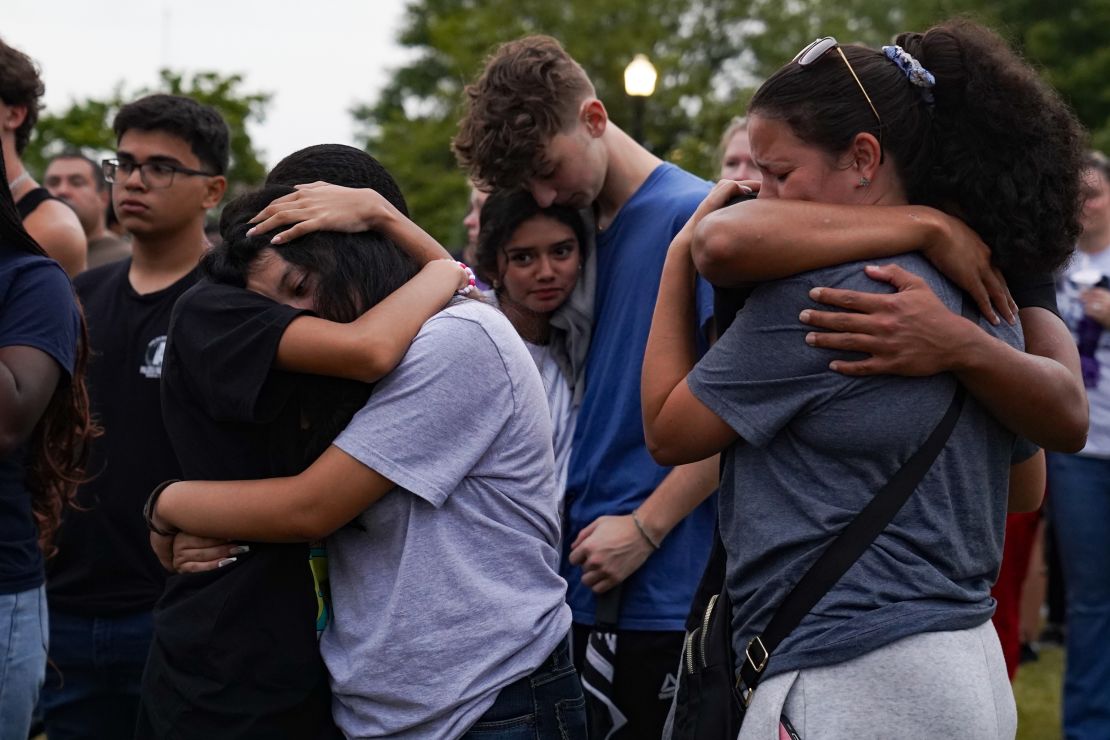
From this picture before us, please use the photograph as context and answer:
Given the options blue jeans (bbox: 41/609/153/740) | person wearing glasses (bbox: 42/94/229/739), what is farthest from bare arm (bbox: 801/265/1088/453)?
blue jeans (bbox: 41/609/153/740)

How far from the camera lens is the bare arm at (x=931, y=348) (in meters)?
2.14

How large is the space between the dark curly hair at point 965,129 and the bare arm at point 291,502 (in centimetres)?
100

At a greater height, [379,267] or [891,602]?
[379,267]

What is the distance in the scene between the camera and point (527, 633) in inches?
96.5

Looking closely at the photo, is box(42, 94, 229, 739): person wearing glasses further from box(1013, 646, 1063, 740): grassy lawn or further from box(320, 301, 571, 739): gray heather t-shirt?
box(1013, 646, 1063, 740): grassy lawn

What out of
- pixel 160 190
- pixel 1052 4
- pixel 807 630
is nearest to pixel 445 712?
pixel 807 630

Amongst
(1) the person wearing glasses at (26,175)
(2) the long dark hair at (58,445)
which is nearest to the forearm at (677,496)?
(2) the long dark hair at (58,445)

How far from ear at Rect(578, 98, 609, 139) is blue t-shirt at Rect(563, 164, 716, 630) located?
234 millimetres

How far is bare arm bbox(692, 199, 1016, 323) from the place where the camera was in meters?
2.17

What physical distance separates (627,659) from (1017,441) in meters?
1.32

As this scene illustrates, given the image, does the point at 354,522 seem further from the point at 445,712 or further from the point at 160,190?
the point at 160,190

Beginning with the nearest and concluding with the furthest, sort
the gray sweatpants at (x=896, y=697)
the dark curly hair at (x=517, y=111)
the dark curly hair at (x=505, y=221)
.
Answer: the gray sweatpants at (x=896, y=697), the dark curly hair at (x=517, y=111), the dark curly hair at (x=505, y=221)

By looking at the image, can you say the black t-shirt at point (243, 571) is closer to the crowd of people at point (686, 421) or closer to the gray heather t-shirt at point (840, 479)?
the crowd of people at point (686, 421)

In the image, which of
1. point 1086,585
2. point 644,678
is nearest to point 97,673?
point 644,678
